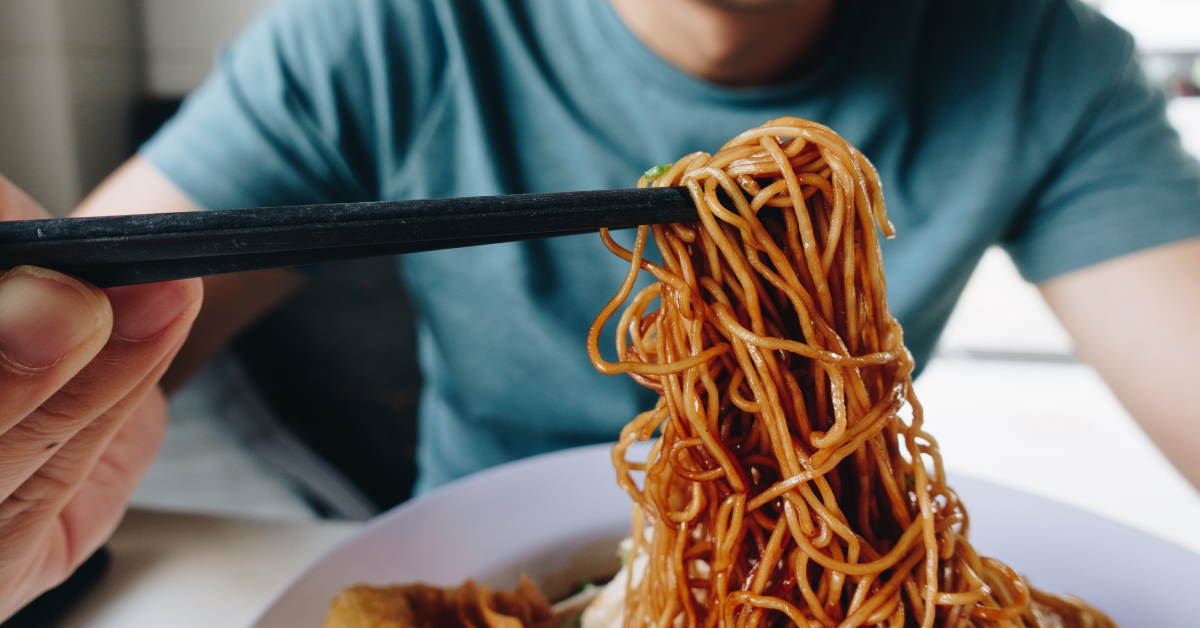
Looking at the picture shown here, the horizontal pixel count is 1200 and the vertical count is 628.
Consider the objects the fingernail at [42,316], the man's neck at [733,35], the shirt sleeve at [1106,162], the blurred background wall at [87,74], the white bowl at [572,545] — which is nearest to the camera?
the fingernail at [42,316]

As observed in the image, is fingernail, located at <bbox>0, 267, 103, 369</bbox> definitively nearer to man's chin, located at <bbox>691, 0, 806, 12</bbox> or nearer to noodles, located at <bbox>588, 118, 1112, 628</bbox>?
noodles, located at <bbox>588, 118, 1112, 628</bbox>

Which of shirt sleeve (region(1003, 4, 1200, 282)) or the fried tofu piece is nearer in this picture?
the fried tofu piece

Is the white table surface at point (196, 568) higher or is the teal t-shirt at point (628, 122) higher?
the teal t-shirt at point (628, 122)

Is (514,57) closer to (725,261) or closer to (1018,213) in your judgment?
(725,261)

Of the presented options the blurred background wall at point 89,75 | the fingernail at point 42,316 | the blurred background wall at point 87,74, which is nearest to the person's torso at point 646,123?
the fingernail at point 42,316

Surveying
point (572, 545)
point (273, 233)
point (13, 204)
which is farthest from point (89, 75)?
point (273, 233)

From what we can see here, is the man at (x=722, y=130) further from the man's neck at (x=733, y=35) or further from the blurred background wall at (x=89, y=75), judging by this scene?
the blurred background wall at (x=89, y=75)

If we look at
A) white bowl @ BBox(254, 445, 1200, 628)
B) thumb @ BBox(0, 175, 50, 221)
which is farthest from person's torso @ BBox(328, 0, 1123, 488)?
thumb @ BBox(0, 175, 50, 221)
